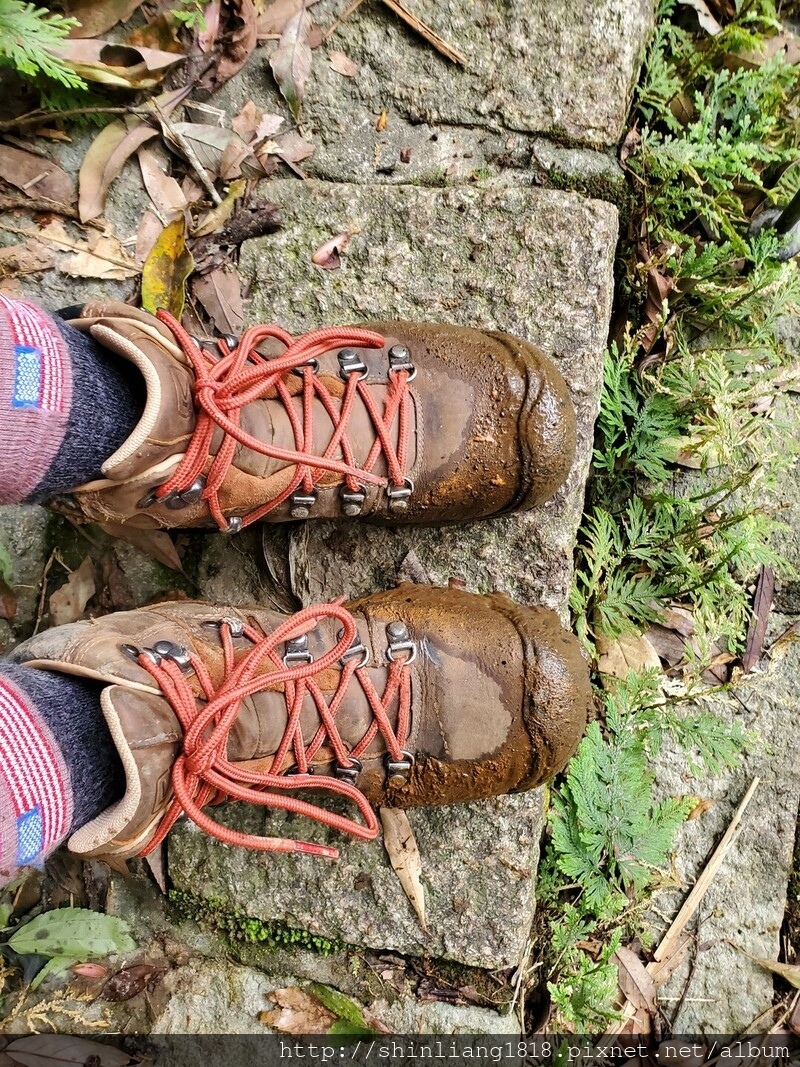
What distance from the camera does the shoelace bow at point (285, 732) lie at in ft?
6.36

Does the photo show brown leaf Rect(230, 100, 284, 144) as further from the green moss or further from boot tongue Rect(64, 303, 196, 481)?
the green moss

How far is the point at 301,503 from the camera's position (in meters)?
2.30

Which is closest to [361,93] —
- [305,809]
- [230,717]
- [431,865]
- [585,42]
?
[585,42]

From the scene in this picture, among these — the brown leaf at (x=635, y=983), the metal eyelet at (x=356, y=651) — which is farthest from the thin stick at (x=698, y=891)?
the metal eyelet at (x=356, y=651)

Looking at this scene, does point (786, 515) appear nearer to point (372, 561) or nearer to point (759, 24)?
point (372, 561)

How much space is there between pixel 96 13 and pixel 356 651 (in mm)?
2228

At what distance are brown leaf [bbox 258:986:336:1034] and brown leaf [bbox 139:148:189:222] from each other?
2634 mm

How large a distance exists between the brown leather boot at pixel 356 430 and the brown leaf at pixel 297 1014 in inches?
63.4

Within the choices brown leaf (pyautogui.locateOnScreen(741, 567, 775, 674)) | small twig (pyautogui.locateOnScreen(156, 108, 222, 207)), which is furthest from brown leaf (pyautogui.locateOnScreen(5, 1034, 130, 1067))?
small twig (pyautogui.locateOnScreen(156, 108, 222, 207))

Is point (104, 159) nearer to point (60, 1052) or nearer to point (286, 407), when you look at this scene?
point (286, 407)

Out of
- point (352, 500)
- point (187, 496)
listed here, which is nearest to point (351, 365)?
point (352, 500)

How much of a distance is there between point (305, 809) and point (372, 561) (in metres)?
0.84

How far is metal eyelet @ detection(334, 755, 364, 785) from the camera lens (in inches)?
90.4

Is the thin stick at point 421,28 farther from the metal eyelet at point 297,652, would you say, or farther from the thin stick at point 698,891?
the thin stick at point 698,891
